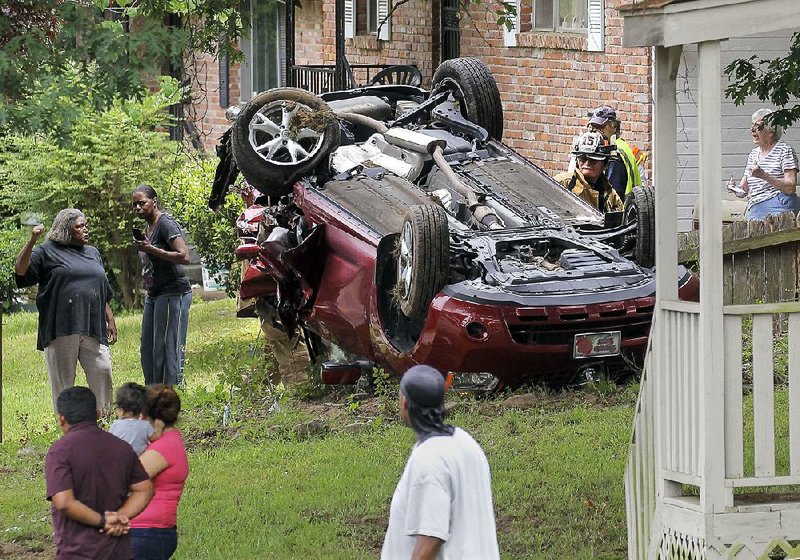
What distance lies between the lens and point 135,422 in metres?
6.70

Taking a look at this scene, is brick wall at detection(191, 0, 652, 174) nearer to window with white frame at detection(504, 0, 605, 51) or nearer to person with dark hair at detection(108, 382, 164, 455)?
window with white frame at detection(504, 0, 605, 51)

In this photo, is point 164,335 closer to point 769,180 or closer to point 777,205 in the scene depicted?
point 769,180

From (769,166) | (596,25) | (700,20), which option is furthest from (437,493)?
(596,25)

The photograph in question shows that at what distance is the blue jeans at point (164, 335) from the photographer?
42.0ft

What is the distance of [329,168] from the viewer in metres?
12.1

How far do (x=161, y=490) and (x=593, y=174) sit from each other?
6.99 metres

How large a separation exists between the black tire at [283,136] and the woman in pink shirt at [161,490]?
5312 millimetres

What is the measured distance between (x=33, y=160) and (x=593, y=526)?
1366cm

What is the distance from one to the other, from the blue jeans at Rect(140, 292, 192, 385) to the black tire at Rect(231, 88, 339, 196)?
1.38 m

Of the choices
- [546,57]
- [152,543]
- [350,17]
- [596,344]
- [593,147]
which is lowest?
[152,543]

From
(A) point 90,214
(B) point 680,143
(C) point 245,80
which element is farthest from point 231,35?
(C) point 245,80

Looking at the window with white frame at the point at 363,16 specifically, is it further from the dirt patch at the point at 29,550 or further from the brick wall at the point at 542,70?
the dirt patch at the point at 29,550

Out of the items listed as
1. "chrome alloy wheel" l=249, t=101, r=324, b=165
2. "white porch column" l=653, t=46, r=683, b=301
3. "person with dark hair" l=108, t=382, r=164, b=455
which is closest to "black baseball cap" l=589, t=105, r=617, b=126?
"chrome alloy wheel" l=249, t=101, r=324, b=165

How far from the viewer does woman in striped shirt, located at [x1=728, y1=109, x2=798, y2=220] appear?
1317 cm
